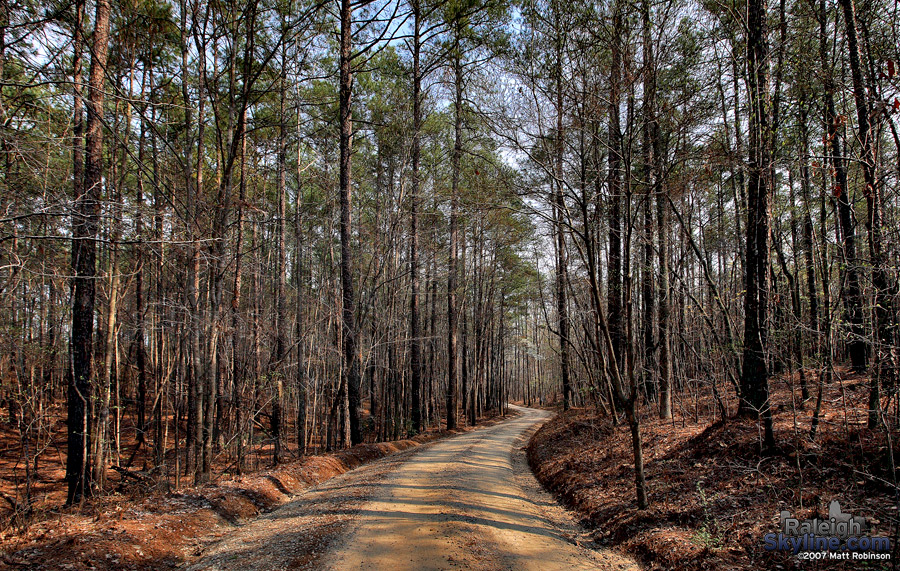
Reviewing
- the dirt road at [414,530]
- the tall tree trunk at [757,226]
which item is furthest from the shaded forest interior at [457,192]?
the dirt road at [414,530]

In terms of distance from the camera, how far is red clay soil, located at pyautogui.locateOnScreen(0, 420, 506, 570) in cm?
360

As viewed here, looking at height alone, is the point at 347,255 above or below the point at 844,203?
above

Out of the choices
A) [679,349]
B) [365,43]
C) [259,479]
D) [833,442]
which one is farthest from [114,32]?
[679,349]

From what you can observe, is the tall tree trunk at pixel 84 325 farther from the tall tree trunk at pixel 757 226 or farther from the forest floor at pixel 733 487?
the tall tree trunk at pixel 757 226

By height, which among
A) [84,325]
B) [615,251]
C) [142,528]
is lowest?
[142,528]

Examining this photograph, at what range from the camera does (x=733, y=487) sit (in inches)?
192

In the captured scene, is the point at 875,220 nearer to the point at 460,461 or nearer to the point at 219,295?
the point at 460,461

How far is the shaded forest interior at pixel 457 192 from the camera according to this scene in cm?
459

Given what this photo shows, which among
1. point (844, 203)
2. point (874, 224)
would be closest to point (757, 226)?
point (874, 224)

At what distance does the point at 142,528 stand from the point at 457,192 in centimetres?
892

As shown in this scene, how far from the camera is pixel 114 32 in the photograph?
30.9 feet

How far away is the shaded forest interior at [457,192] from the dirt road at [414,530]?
144cm

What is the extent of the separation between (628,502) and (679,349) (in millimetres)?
9910

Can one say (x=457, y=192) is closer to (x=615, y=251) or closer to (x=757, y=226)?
(x=615, y=251)
